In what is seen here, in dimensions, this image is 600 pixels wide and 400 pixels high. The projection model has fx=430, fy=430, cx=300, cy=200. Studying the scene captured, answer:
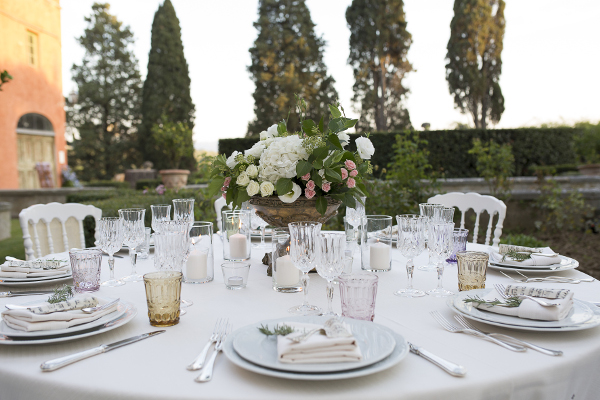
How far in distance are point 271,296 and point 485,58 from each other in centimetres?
1890

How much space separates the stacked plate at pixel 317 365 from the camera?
878 mm

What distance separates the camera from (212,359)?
0.99 meters

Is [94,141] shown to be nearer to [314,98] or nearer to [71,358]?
[314,98]

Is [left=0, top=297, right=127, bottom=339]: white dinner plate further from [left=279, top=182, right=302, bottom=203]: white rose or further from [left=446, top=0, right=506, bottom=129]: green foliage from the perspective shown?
[left=446, top=0, right=506, bottom=129]: green foliage

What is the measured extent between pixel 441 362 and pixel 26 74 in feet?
48.9

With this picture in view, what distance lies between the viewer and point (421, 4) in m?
16.6

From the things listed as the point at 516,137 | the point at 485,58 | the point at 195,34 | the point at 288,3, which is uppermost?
the point at 288,3

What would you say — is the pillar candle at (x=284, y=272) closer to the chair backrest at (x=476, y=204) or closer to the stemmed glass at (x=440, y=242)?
the stemmed glass at (x=440, y=242)

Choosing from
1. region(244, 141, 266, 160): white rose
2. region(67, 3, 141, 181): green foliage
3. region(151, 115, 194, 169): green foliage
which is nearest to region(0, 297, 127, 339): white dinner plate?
region(244, 141, 266, 160): white rose

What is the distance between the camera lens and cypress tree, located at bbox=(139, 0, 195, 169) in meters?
18.5

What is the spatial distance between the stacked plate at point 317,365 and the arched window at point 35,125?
14467mm

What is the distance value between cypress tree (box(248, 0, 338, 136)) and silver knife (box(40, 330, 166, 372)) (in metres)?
17.3

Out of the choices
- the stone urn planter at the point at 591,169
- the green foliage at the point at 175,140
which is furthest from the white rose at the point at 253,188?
the stone urn planter at the point at 591,169

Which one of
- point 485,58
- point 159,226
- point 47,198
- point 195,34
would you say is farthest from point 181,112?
point 159,226
